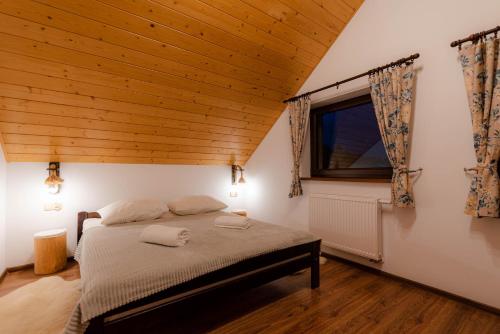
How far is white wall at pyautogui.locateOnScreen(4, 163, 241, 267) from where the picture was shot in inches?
100

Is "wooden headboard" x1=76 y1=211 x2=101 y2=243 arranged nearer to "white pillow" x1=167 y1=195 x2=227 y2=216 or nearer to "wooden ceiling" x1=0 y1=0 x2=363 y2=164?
"wooden ceiling" x1=0 y1=0 x2=363 y2=164

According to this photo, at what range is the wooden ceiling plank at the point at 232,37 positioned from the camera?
184 cm

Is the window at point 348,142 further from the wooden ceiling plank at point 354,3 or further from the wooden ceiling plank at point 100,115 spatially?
the wooden ceiling plank at point 100,115

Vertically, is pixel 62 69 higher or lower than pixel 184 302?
higher

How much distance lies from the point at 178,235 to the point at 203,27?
5.51ft

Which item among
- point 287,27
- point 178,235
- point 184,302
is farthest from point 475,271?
point 287,27

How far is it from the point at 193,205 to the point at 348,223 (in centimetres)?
173

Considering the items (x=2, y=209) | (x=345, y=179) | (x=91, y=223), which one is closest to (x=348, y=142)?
(x=345, y=179)

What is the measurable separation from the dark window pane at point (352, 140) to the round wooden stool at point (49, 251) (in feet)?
9.72

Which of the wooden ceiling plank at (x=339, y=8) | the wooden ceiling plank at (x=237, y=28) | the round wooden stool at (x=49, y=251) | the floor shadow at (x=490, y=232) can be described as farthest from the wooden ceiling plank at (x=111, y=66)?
the floor shadow at (x=490, y=232)

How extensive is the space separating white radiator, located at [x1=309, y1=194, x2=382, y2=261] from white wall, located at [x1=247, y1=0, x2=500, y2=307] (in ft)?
0.38

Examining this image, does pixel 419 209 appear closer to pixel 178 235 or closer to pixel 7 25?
pixel 178 235

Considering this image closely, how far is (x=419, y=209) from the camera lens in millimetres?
2127

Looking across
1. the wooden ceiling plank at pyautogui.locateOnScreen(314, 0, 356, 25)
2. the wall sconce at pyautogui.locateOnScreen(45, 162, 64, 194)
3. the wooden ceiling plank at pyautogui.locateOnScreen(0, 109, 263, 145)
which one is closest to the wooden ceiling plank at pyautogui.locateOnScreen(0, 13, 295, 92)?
the wooden ceiling plank at pyautogui.locateOnScreen(0, 109, 263, 145)
